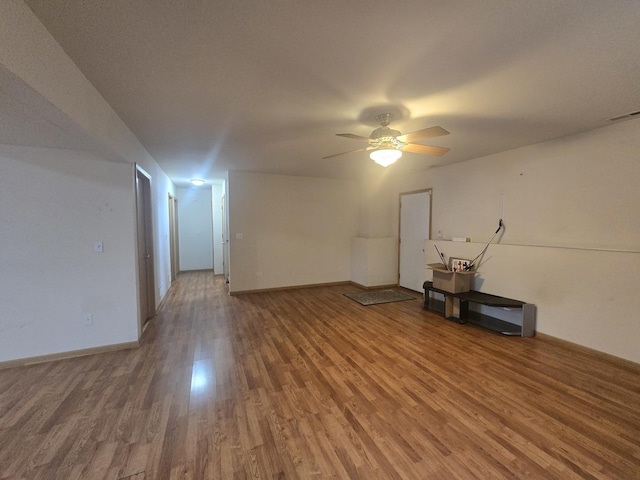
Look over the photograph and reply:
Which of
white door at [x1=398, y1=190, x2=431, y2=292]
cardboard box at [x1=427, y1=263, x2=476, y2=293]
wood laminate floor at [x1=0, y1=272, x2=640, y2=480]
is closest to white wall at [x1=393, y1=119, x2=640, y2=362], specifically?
cardboard box at [x1=427, y1=263, x2=476, y2=293]

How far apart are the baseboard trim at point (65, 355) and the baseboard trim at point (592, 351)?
5.06 meters

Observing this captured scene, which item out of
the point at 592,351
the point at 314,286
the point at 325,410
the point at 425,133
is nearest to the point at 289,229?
the point at 314,286

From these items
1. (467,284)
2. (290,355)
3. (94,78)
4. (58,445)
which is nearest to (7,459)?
(58,445)

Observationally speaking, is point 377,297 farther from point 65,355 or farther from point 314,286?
point 65,355

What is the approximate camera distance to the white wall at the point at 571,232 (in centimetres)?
271

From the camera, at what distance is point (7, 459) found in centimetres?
159

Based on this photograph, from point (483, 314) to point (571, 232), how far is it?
1602 mm

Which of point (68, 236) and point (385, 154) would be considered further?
point (68, 236)

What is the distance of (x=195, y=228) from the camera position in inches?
313

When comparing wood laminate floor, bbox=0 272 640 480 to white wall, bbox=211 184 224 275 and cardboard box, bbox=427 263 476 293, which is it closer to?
cardboard box, bbox=427 263 476 293

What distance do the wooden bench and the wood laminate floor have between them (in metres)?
0.31

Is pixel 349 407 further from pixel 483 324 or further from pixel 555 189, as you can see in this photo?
pixel 555 189

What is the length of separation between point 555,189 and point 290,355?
392cm

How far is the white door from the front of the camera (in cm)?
530
